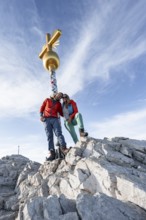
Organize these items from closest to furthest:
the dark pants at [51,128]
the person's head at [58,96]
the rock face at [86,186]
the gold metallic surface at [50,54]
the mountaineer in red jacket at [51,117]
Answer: the rock face at [86,186] < the dark pants at [51,128] < the mountaineer in red jacket at [51,117] < the person's head at [58,96] < the gold metallic surface at [50,54]

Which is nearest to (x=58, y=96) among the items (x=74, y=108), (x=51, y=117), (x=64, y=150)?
(x=74, y=108)

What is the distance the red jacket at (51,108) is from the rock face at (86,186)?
7.82ft

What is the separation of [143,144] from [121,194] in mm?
5441

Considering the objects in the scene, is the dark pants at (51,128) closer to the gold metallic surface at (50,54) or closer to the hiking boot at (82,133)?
the hiking boot at (82,133)

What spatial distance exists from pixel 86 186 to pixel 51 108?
18.7 feet

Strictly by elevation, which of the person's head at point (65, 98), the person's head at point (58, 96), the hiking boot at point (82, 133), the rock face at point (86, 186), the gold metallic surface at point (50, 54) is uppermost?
the gold metallic surface at point (50, 54)

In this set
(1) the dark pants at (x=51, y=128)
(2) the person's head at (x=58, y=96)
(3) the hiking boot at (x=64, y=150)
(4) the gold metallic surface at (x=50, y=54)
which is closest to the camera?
(3) the hiking boot at (x=64, y=150)

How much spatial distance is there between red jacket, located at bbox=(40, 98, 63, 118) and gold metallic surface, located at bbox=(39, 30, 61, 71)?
30.6 ft

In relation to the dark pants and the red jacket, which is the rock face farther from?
the red jacket

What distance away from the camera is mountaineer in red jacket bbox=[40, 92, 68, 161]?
1263cm

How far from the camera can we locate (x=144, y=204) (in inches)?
248

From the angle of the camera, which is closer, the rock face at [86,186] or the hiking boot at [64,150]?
the rock face at [86,186]

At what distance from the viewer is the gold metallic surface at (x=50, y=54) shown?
21.6m

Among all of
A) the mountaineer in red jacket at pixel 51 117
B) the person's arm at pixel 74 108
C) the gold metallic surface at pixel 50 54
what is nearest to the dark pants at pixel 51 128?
the mountaineer in red jacket at pixel 51 117
